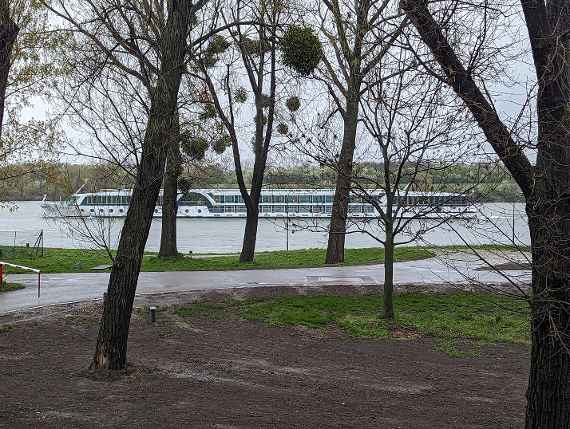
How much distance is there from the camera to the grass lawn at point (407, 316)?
1118 centimetres

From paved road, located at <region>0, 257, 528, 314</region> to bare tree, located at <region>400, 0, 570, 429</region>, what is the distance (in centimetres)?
774

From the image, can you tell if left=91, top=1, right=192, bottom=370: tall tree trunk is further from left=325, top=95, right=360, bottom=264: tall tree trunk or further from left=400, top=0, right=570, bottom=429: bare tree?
left=325, top=95, right=360, bottom=264: tall tree trunk

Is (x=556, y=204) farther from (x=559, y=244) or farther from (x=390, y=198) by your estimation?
(x=390, y=198)

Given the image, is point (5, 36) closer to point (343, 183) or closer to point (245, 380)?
point (245, 380)

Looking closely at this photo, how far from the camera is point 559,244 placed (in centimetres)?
479

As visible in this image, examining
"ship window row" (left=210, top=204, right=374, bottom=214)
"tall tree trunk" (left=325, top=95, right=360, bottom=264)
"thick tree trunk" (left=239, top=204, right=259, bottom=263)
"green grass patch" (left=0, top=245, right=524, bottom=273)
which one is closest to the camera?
"tall tree trunk" (left=325, top=95, right=360, bottom=264)

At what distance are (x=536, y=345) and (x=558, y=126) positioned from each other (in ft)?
5.72

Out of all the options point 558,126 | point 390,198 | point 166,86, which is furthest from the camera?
point 390,198

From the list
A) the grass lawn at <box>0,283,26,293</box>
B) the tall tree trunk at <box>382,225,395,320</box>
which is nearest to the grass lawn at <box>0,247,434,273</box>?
the grass lawn at <box>0,283,26,293</box>

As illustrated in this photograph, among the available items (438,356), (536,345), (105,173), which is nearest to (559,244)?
(536,345)

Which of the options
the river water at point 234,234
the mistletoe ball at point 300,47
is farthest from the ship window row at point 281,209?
the mistletoe ball at point 300,47

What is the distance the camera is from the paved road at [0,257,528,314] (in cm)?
1323

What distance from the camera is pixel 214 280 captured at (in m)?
16.0

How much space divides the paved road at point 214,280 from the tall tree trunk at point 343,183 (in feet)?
4.35
